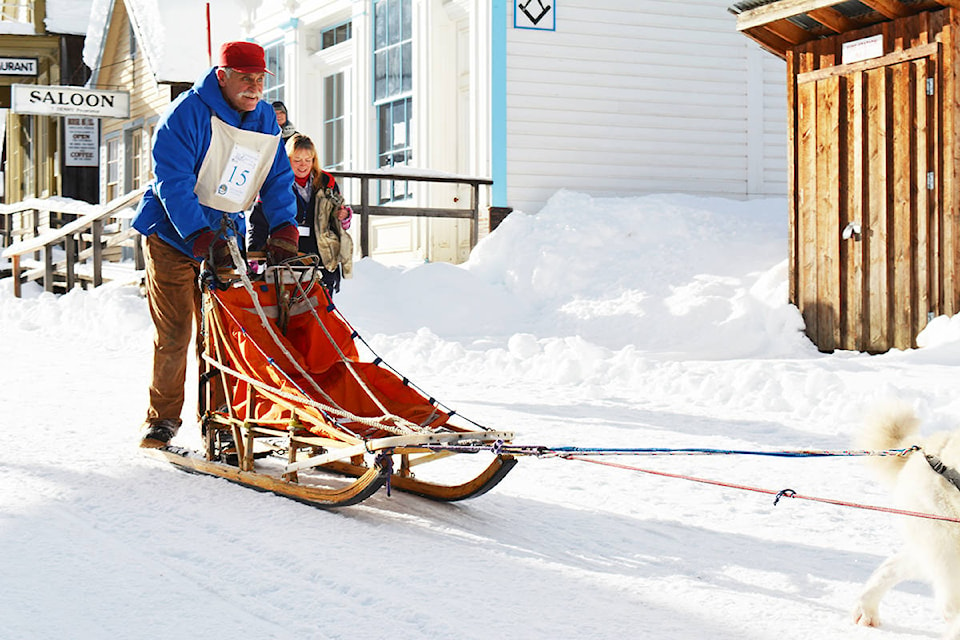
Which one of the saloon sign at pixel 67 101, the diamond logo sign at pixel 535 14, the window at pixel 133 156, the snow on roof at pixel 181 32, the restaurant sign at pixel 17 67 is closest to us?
the diamond logo sign at pixel 535 14

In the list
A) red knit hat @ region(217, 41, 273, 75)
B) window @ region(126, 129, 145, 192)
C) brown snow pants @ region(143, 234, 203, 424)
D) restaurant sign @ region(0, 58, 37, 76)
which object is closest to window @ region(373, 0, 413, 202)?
window @ region(126, 129, 145, 192)

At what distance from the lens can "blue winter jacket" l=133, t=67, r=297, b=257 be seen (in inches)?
196

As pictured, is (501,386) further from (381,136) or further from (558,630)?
(381,136)

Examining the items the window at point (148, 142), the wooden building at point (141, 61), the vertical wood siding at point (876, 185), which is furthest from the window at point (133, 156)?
the vertical wood siding at point (876, 185)

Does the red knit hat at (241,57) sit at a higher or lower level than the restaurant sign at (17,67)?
lower

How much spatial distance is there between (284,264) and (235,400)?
70 centimetres

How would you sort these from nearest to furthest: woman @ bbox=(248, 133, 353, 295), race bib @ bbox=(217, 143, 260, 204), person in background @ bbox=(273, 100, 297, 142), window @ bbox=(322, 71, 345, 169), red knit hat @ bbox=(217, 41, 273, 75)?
red knit hat @ bbox=(217, 41, 273, 75) < race bib @ bbox=(217, 143, 260, 204) < woman @ bbox=(248, 133, 353, 295) < person in background @ bbox=(273, 100, 297, 142) < window @ bbox=(322, 71, 345, 169)

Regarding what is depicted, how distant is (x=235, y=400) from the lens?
4.73 meters

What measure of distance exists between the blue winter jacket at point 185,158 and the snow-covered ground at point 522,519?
3.73 feet

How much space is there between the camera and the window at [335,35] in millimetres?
16984

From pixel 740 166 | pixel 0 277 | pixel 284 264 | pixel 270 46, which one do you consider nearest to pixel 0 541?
pixel 284 264

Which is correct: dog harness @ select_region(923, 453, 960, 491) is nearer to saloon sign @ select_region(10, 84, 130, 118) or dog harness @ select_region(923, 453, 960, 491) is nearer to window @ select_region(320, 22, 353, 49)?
window @ select_region(320, 22, 353, 49)

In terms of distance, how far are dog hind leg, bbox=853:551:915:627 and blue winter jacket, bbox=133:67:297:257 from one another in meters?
3.24

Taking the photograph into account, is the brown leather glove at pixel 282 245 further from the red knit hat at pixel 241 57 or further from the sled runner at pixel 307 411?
the red knit hat at pixel 241 57
